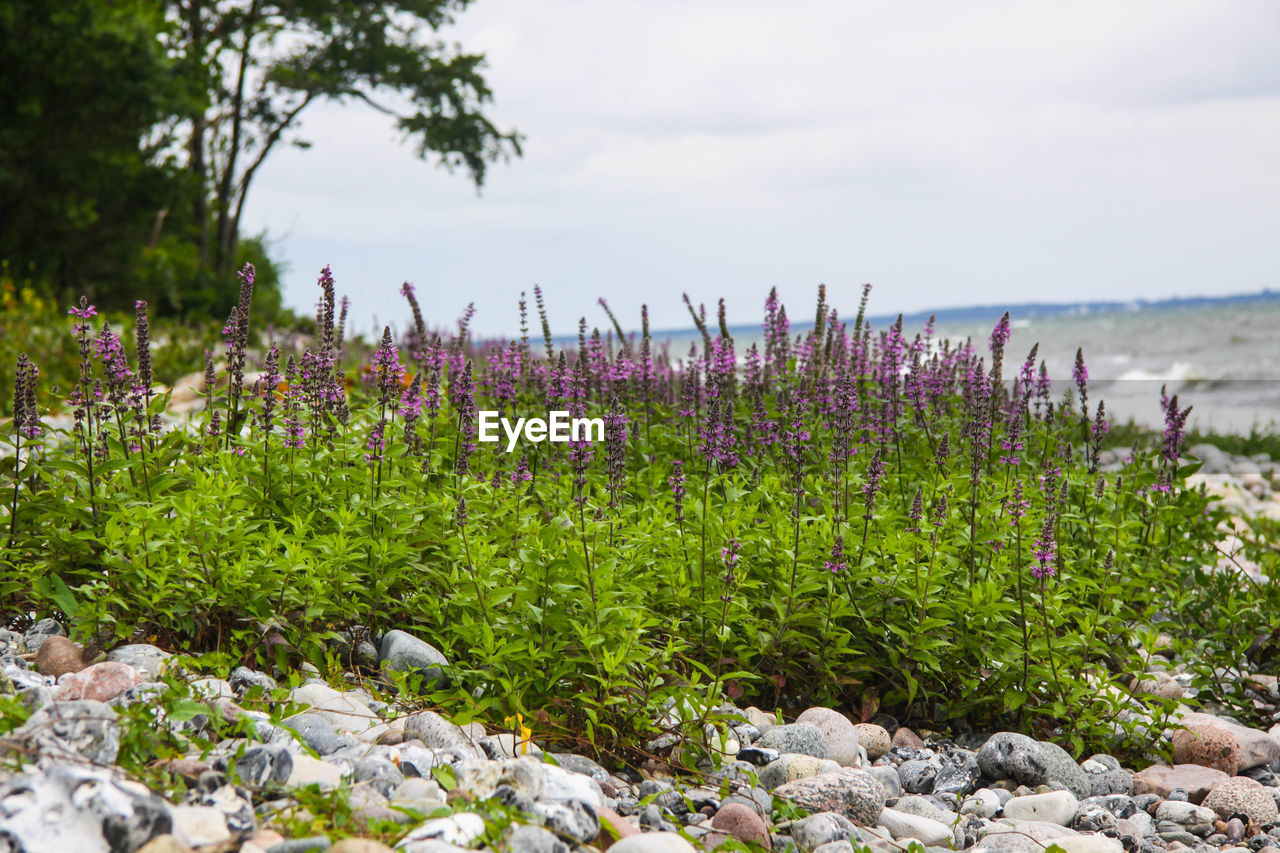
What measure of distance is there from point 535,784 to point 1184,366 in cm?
3815

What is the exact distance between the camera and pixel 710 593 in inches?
173

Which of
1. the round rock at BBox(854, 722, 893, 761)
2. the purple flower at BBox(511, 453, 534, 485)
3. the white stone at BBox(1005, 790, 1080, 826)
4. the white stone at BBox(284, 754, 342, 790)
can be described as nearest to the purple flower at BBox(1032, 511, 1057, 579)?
the white stone at BBox(1005, 790, 1080, 826)

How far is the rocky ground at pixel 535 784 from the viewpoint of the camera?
2654 mm

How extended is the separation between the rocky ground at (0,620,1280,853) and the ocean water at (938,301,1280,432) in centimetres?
711

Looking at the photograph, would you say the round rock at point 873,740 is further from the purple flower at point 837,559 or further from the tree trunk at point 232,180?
the tree trunk at point 232,180

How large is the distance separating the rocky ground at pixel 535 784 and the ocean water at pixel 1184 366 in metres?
7.11

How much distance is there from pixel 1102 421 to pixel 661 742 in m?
3.44

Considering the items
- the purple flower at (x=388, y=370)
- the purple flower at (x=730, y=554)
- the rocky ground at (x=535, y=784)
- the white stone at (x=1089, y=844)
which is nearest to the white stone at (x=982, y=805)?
the rocky ground at (x=535, y=784)

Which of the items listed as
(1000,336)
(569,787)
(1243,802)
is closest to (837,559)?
(569,787)

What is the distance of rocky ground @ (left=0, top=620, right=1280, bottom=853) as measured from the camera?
2.65 m

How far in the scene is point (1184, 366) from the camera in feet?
116

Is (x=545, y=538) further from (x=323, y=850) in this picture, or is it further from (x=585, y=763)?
(x=323, y=850)

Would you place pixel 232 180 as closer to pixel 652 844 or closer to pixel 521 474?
pixel 521 474

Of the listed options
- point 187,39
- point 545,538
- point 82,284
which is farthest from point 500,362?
point 187,39
